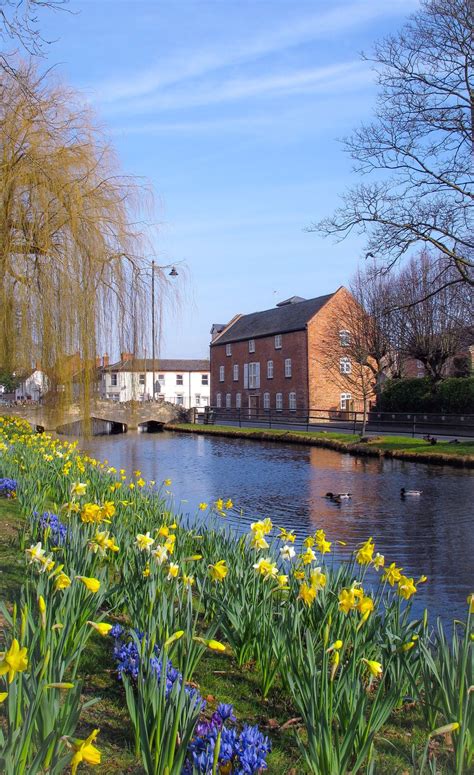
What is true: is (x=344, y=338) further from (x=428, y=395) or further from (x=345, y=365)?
(x=428, y=395)

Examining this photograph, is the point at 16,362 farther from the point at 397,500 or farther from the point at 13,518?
the point at 397,500

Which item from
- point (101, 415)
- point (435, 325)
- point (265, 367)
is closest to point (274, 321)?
point (265, 367)

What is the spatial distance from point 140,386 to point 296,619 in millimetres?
7575

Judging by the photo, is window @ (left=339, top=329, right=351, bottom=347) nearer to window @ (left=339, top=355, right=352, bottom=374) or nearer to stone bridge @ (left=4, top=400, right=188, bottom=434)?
window @ (left=339, top=355, right=352, bottom=374)

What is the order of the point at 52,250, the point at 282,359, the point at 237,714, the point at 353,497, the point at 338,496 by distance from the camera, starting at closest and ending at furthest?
the point at 237,714
the point at 52,250
the point at 338,496
the point at 353,497
the point at 282,359

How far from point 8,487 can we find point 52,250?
11.0 ft

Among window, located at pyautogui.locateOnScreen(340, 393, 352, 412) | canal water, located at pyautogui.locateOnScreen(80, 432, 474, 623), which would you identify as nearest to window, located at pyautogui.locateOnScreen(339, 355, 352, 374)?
window, located at pyautogui.locateOnScreen(340, 393, 352, 412)

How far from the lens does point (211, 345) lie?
70.2 m

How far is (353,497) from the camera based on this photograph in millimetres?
17688

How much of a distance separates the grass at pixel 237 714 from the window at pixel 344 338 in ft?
145

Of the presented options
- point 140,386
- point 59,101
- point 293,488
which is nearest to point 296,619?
point 140,386

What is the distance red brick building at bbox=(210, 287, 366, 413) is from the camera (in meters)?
53.2

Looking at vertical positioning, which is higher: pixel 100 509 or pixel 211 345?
pixel 211 345

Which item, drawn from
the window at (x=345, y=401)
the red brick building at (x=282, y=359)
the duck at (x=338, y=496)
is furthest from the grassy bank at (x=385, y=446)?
the window at (x=345, y=401)
